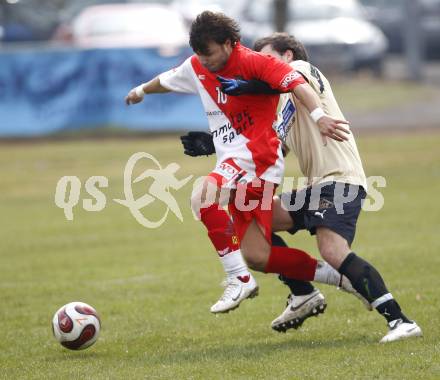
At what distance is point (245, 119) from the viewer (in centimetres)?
633

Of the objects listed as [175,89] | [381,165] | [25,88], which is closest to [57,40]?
[25,88]

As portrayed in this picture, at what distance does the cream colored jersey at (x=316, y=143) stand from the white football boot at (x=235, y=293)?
28.1 inches

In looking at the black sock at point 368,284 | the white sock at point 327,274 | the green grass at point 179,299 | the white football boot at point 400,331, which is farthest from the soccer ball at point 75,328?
the white football boot at point 400,331

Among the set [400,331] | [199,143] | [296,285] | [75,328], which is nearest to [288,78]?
[199,143]

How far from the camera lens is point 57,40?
1027 inches

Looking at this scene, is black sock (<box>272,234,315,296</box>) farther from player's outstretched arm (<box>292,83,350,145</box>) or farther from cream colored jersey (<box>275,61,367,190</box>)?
player's outstretched arm (<box>292,83,350,145</box>)

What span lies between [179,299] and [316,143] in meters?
2.41

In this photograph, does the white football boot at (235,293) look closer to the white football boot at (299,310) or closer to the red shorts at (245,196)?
the red shorts at (245,196)

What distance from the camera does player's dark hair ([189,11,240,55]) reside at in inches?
239

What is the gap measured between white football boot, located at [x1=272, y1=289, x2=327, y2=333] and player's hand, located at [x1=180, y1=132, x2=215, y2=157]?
3.56ft

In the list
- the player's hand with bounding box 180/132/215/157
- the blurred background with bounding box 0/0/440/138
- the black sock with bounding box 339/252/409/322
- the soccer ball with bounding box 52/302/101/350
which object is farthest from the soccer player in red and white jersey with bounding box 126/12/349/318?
the blurred background with bounding box 0/0/440/138

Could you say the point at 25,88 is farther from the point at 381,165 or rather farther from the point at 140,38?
the point at 381,165

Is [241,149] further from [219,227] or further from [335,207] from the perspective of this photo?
[335,207]

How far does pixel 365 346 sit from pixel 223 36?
1.96 m
